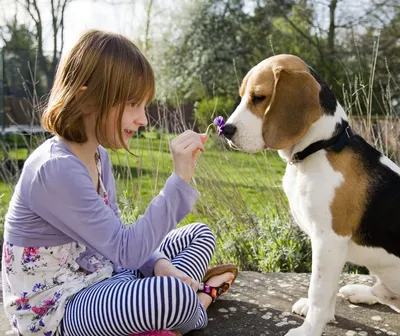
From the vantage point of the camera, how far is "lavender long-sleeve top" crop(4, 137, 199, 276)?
88.0 inches

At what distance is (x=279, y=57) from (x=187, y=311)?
128cm

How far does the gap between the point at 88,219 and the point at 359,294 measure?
1.66m

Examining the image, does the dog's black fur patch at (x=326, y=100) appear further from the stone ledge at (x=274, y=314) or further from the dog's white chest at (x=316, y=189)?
the stone ledge at (x=274, y=314)

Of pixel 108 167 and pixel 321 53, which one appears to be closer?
pixel 108 167

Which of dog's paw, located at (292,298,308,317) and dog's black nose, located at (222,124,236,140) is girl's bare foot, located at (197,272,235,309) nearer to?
dog's paw, located at (292,298,308,317)

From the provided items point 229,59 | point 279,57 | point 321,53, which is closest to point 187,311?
point 279,57

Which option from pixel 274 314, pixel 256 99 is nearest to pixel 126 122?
pixel 256 99

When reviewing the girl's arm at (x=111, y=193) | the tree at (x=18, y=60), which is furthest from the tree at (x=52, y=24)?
the girl's arm at (x=111, y=193)

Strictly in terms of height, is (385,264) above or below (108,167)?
below

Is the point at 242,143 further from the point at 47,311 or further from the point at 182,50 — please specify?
the point at 182,50

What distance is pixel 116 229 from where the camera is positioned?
231 cm

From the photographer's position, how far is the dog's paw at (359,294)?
3.04 meters

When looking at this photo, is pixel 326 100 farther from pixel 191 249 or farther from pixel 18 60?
pixel 18 60

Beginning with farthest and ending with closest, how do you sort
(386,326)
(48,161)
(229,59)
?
1. (229,59)
2. (386,326)
3. (48,161)
